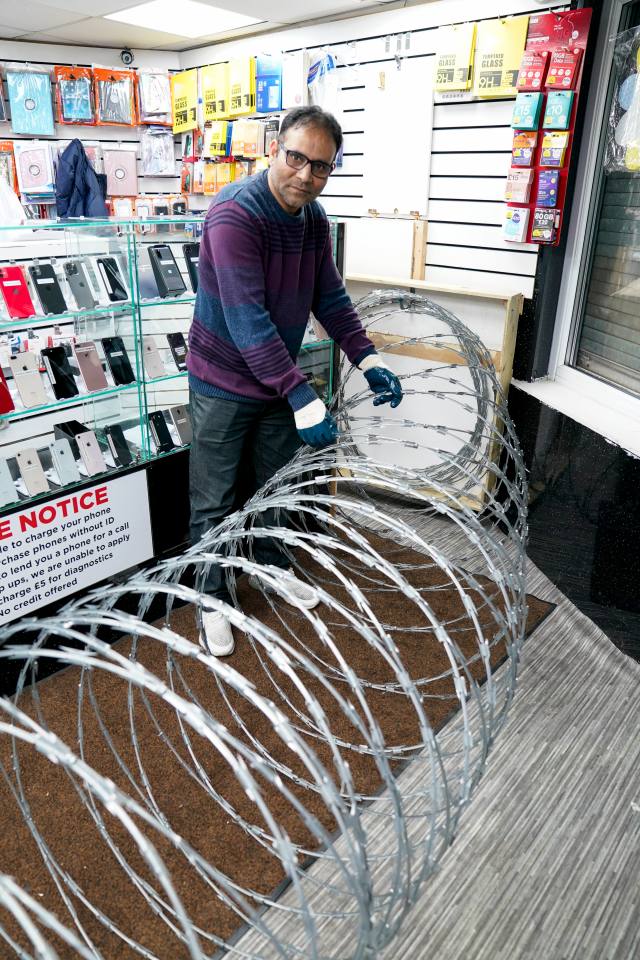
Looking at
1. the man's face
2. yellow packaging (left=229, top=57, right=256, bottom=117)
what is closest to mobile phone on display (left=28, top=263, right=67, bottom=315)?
the man's face

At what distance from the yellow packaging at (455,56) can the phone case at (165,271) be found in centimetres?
177

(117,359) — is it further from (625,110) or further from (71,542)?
(625,110)

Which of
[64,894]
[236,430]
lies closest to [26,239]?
[236,430]

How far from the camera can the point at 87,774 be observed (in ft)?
3.06

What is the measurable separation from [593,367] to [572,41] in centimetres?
138

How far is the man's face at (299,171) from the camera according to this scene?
214cm

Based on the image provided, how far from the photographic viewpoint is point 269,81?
4422 millimetres

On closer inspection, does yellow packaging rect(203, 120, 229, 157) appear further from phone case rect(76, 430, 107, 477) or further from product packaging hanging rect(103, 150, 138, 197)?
phone case rect(76, 430, 107, 477)

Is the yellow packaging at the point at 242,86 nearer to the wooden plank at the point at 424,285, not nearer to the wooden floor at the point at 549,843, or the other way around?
the wooden plank at the point at 424,285

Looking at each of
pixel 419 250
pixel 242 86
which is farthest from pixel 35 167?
pixel 419 250

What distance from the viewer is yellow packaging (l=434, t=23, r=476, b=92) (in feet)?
11.2

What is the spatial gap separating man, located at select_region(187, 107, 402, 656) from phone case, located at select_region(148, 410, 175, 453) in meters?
0.21

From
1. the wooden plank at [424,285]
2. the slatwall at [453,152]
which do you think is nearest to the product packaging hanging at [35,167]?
the slatwall at [453,152]

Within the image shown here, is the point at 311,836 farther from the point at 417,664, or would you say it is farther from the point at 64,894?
the point at 417,664
